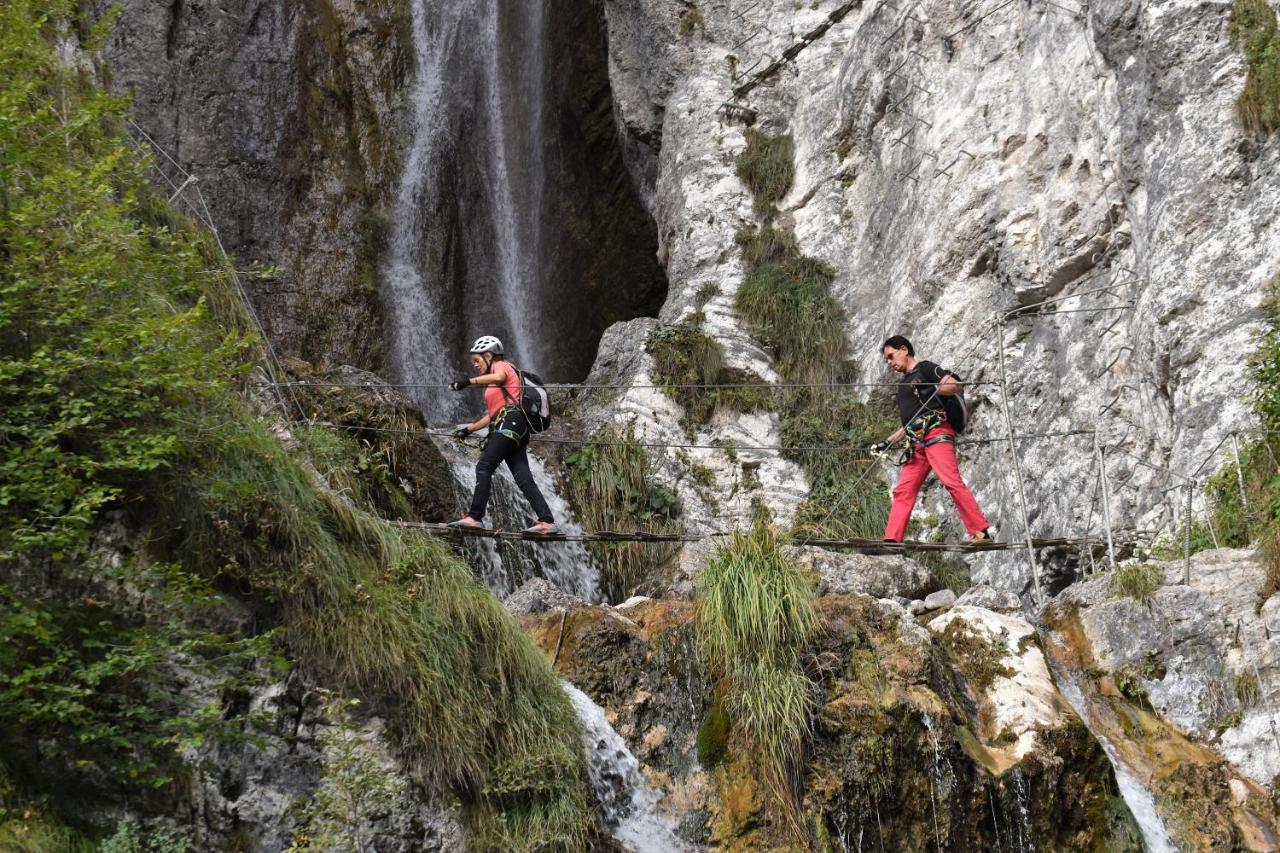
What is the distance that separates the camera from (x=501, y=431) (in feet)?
31.2

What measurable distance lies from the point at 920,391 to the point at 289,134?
12.3 meters

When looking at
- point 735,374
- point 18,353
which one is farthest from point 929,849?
point 735,374

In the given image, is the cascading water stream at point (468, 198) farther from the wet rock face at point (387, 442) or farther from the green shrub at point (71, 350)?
the green shrub at point (71, 350)

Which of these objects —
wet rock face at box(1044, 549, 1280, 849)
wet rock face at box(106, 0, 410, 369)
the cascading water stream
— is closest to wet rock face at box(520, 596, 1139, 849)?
wet rock face at box(1044, 549, 1280, 849)

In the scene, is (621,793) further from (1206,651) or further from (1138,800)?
(1206,651)

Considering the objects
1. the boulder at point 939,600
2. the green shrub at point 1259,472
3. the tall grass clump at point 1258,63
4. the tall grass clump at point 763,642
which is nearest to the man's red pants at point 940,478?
the boulder at point 939,600

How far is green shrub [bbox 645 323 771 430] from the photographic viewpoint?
557 inches

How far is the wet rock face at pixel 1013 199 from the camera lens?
9.70 metres

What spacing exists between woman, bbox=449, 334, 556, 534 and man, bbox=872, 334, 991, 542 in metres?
2.61

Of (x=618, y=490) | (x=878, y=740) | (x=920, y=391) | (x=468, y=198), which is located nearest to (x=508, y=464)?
(x=920, y=391)

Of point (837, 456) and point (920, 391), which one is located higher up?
point (837, 456)

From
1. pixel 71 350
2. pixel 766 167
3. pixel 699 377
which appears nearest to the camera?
pixel 71 350

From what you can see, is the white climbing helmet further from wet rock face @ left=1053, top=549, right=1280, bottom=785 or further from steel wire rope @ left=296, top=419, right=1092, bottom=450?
wet rock face @ left=1053, top=549, right=1280, bottom=785

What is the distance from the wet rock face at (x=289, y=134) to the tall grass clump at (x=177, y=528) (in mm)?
10924
